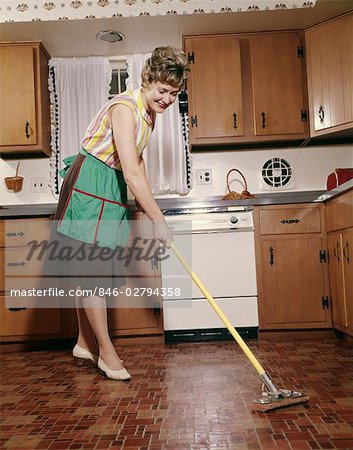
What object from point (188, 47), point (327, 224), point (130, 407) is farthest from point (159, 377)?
point (188, 47)

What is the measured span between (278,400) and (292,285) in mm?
1438

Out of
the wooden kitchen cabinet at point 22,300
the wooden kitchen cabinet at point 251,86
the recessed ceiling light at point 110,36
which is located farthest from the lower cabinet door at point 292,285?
the recessed ceiling light at point 110,36

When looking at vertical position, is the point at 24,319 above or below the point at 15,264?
below

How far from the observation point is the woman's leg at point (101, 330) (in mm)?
2109

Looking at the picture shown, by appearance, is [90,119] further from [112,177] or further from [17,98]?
[112,177]

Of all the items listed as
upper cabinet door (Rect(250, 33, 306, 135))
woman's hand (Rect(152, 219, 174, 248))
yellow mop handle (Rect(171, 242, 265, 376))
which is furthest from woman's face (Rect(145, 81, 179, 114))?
upper cabinet door (Rect(250, 33, 306, 135))

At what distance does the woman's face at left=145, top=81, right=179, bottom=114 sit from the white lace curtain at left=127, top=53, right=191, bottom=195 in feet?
4.91

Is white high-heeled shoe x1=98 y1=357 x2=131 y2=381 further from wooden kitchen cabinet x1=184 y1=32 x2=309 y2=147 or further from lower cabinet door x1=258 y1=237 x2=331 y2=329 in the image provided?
wooden kitchen cabinet x1=184 y1=32 x2=309 y2=147

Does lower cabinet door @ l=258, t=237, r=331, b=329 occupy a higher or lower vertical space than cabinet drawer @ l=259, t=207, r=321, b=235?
lower

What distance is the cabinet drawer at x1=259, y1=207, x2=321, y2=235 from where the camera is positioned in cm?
300

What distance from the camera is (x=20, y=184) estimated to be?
3600mm

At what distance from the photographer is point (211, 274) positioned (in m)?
2.95

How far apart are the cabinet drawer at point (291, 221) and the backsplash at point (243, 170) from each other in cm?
66

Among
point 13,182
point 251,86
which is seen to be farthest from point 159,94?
point 13,182
